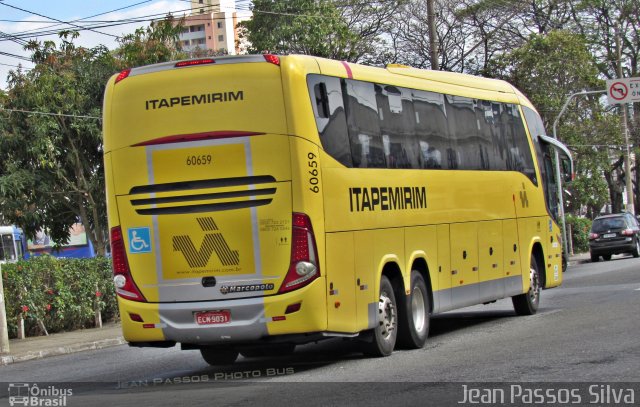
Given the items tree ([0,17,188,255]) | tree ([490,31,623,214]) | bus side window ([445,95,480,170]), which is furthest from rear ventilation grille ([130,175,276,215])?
tree ([490,31,623,214])

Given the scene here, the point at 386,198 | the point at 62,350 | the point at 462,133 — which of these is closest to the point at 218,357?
the point at 386,198

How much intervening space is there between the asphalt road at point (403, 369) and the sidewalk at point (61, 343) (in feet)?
Result: 2.04

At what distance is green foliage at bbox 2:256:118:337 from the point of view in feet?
66.4

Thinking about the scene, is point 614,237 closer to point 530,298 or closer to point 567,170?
point 567,170

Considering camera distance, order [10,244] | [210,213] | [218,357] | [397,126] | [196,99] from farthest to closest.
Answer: [10,244]
[218,357]
[397,126]
[196,99]
[210,213]

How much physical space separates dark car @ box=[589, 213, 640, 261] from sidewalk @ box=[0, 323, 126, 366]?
23.9 m

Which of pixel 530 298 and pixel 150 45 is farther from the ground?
pixel 150 45

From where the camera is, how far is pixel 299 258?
36.1 ft

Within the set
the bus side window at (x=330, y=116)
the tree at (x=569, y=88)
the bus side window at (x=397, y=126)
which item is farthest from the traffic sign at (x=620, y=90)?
the bus side window at (x=330, y=116)

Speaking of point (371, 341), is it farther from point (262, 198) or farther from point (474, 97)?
point (474, 97)

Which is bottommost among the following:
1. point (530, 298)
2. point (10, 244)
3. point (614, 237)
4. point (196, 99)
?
point (530, 298)

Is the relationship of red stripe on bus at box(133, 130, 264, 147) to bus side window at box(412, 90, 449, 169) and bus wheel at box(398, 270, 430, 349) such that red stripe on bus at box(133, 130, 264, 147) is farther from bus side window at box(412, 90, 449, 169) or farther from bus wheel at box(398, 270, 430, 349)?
bus side window at box(412, 90, 449, 169)

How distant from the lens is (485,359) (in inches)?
454

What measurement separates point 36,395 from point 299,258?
327cm
